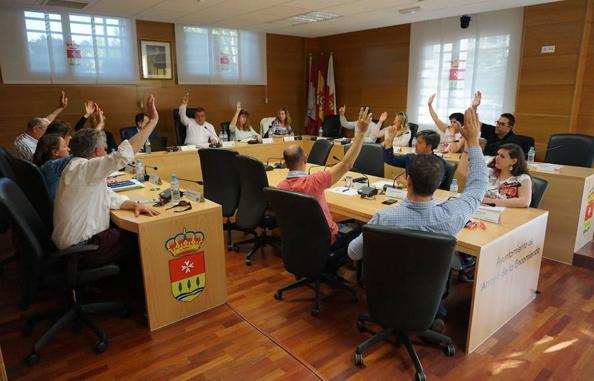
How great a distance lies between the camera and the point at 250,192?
350cm

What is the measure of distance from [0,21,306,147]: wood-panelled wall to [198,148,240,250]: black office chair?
3452 millimetres

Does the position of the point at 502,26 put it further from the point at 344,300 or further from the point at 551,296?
the point at 344,300

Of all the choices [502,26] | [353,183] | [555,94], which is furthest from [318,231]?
[502,26]

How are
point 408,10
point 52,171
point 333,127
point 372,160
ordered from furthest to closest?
1. point 333,127
2. point 408,10
3. point 372,160
4. point 52,171

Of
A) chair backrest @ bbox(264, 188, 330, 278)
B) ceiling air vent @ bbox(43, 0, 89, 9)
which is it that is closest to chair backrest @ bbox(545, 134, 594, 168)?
chair backrest @ bbox(264, 188, 330, 278)

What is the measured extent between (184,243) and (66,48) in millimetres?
4776

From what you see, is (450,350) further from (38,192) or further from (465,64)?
(465,64)

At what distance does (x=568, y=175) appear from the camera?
141 inches

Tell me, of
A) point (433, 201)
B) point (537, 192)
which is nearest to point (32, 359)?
point (433, 201)

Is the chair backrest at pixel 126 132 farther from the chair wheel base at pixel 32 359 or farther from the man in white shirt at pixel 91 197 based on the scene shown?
the chair wheel base at pixel 32 359

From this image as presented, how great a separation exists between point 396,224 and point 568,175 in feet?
8.09

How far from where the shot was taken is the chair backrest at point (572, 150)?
4512mm

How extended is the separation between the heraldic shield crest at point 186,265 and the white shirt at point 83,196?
1.53ft

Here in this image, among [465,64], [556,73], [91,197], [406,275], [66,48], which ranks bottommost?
[406,275]
